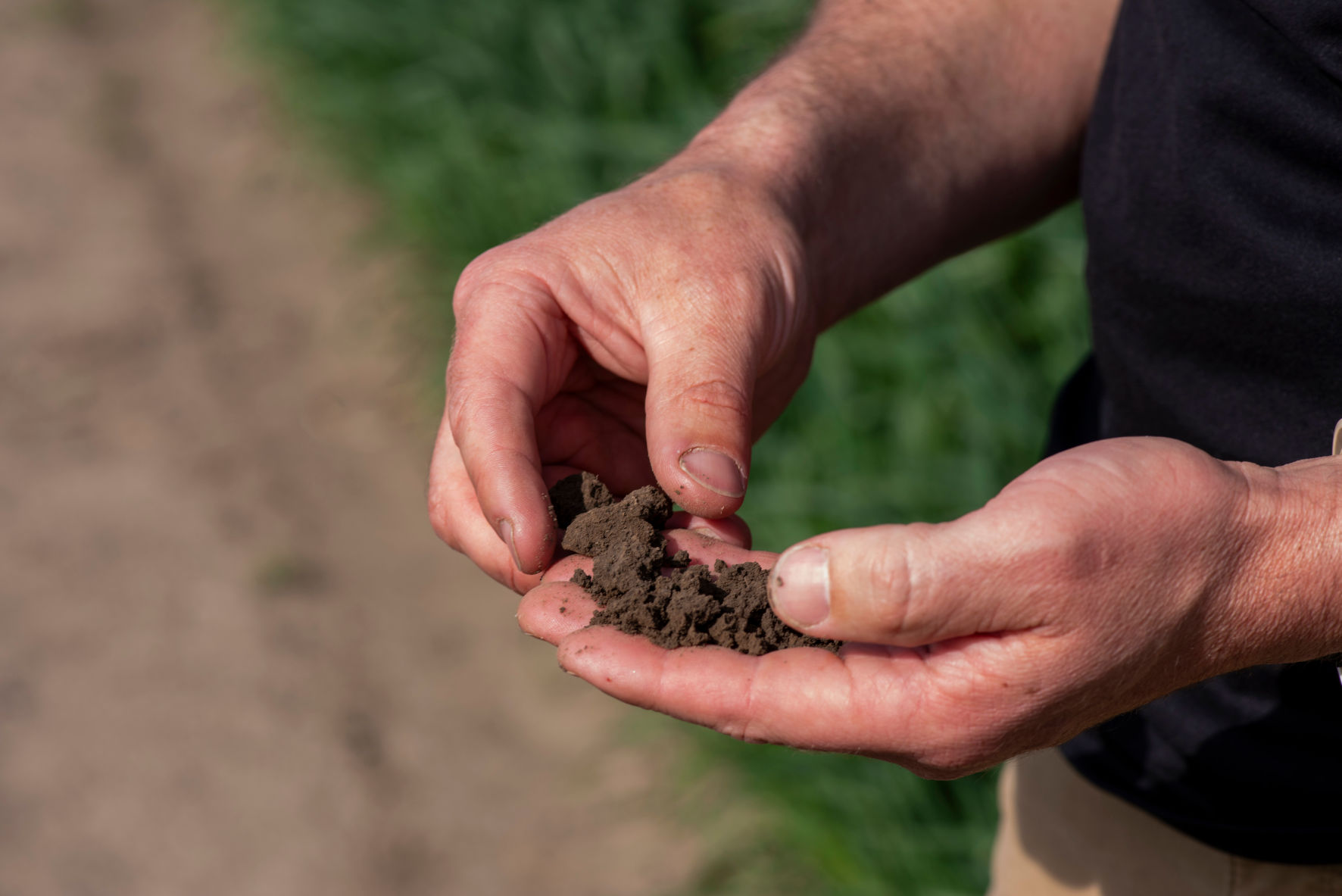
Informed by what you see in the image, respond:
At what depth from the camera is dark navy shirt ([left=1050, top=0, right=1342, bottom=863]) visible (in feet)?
4.46

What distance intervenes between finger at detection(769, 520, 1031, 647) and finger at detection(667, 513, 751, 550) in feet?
1.56

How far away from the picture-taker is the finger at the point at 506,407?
4.80 feet

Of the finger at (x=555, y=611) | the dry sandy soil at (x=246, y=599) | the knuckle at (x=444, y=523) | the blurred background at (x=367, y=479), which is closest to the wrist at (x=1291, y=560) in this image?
the finger at (x=555, y=611)

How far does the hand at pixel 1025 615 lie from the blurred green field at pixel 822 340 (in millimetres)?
1511

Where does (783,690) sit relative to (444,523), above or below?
above

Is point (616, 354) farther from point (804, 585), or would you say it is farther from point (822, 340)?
point (822, 340)

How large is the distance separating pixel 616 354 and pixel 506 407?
0.77ft

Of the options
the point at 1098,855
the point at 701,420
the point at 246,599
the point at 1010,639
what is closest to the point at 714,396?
the point at 701,420

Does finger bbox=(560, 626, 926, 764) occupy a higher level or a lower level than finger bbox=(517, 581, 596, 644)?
higher

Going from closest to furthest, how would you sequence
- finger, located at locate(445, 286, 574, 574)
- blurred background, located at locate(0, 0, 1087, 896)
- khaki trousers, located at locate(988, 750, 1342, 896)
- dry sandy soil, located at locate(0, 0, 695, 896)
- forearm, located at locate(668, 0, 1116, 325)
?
finger, located at locate(445, 286, 574, 574) → khaki trousers, located at locate(988, 750, 1342, 896) → forearm, located at locate(668, 0, 1116, 325) → blurred background, located at locate(0, 0, 1087, 896) → dry sandy soil, located at locate(0, 0, 695, 896)

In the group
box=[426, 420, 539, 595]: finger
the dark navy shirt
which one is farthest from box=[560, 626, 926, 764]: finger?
the dark navy shirt

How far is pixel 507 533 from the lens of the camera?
1476mm

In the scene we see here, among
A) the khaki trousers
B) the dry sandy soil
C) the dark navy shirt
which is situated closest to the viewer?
the dark navy shirt

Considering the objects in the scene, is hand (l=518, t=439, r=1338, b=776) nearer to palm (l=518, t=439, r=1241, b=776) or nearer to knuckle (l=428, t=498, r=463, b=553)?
palm (l=518, t=439, r=1241, b=776)
